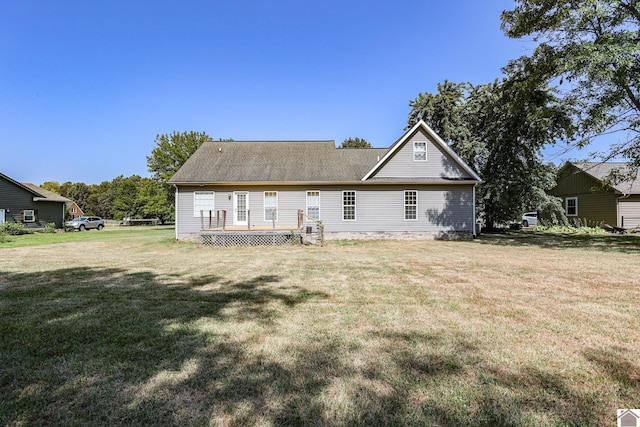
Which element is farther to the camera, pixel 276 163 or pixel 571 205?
pixel 571 205

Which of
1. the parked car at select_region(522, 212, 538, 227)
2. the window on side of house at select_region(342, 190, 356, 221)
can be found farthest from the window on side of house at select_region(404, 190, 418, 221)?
the parked car at select_region(522, 212, 538, 227)

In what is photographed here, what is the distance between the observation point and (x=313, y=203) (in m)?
17.7

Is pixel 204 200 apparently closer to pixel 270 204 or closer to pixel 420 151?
pixel 270 204

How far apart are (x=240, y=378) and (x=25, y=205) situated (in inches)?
1501

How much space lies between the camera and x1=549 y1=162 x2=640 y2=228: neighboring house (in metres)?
23.8

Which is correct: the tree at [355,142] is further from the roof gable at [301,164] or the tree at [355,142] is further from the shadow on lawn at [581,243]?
the shadow on lawn at [581,243]

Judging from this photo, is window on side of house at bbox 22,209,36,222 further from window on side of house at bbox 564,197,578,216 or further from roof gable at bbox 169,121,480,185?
window on side of house at bbox 564,197,578,216

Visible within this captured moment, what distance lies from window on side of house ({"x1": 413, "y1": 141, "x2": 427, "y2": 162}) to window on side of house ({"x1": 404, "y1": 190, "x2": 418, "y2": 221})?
1.87 m

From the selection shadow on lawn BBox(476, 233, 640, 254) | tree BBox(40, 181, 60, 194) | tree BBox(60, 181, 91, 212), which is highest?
tree BBox(40, 181, 60, 194)

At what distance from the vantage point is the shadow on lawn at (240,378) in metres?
2.40

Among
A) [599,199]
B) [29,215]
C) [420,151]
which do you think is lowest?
[29,215]

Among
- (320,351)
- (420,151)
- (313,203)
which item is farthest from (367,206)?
(320,351)

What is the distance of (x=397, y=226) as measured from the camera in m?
17.7

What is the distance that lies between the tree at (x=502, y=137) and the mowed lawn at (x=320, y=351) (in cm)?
1559
